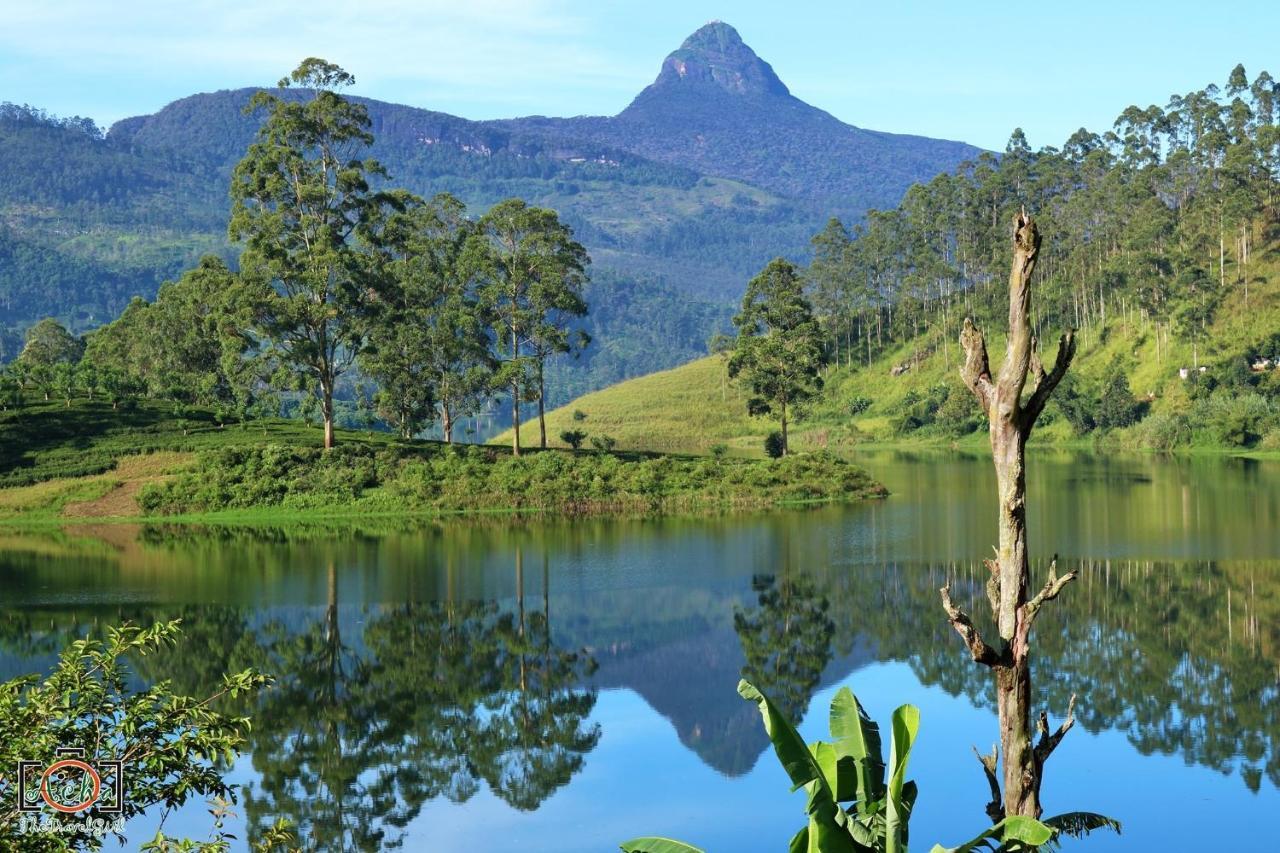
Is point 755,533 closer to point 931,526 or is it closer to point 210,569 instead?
point 931,526

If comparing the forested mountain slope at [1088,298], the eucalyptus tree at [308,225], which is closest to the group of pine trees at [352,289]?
the eucalyptus tree at [308,225]

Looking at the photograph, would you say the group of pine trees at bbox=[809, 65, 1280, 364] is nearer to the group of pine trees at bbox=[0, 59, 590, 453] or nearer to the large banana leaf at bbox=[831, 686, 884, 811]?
the group of pine trees at bbox=[0, 59, 590, 453]

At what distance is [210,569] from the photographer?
46344 millimetres

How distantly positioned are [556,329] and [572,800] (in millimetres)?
51155

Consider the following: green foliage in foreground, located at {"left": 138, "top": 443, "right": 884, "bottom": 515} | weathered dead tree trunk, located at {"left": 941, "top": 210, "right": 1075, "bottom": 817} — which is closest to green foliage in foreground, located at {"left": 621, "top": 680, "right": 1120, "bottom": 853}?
weathered dead tree trunk, located at {"left": 941, "top": 210, "right": 1075, "bottom": 817}

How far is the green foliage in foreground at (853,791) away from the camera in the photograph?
12633 millimetres

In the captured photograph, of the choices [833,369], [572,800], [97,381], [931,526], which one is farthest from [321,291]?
[833,369]

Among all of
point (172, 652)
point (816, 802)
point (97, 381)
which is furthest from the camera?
point (97, 381)

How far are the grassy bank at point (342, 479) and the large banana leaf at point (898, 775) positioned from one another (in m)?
48.7

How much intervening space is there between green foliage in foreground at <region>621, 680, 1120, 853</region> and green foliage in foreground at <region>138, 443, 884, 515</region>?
4811 centimetres

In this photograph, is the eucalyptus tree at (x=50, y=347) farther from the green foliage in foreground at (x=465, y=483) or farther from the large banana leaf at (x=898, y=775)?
the large banana leaf at (x=898, y=775)

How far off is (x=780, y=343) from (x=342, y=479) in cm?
2397

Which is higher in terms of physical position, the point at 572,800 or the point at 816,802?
the point at 816,802

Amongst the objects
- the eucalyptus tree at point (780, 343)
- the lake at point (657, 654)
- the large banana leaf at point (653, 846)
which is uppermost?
the eucalyptus tree at point (780, 343)
